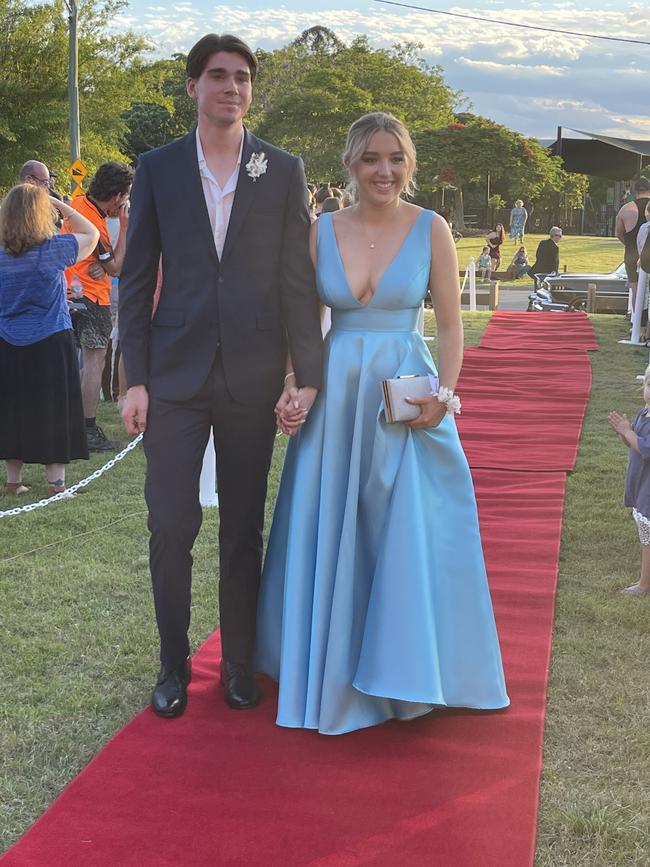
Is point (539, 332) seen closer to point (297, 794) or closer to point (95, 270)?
point (95, 270)

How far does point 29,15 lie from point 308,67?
103 ft

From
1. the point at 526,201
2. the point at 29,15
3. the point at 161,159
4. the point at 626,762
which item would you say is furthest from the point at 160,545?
the point at 526,201

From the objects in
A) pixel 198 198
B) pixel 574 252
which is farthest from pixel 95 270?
pixel 574 252

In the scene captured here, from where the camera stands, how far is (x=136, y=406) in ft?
11.7

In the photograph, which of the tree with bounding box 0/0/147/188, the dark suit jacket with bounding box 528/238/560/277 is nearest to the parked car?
the dark suit jacket with bounding box 528/238/560/277

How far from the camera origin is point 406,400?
3.57m

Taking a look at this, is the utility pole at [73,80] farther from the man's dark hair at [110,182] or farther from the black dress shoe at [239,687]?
the black dress shoe at [239,687]

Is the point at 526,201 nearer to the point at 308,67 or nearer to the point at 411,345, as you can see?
the point at 308,67

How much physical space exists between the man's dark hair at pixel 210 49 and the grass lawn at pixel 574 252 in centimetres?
2685

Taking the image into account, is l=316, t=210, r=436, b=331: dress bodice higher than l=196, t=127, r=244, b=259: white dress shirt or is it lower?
lower

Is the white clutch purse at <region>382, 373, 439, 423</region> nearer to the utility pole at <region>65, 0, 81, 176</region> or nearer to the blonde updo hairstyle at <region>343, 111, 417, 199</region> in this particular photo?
the blonde updo hairstyle at <region>343, 111, 417, 199</region>

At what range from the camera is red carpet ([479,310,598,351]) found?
13195 millimetres

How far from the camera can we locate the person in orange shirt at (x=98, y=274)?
780 centimetres

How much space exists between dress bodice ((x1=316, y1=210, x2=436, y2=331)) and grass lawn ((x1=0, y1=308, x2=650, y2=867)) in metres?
1.55
